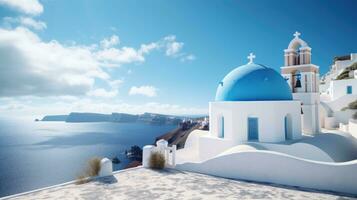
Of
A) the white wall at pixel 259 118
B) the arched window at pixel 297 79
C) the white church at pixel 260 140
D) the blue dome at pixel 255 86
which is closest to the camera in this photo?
the white church at pixel 260 140

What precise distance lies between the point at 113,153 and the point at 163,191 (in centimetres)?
7131

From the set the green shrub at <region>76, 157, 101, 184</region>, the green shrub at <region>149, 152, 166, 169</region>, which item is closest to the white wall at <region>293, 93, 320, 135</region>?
the green shrub at <region>149, 152, 166, 169</region>

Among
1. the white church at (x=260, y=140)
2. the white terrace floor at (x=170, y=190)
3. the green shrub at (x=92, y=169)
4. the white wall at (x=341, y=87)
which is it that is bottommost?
→ the white terrace floor at (x=170, y=190)

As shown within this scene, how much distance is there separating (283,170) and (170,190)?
4135 mm

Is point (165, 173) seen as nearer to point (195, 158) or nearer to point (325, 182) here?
point (195, 158)

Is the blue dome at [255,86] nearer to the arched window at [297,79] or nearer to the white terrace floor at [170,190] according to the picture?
the arched window at [297,79]

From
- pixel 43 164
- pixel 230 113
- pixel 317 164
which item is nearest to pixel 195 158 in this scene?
pixel 230 113

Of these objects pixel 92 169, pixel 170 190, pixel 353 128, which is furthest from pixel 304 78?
pixel 92 169

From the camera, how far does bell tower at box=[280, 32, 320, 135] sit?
1545 centimetres

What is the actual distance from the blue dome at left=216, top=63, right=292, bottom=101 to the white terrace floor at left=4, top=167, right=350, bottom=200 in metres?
5.08

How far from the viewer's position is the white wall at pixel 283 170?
7504 mm

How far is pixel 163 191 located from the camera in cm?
783

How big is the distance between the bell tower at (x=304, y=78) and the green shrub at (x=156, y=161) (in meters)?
10.2

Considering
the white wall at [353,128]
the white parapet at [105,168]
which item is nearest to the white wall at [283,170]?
the white parapet at [105,168]
